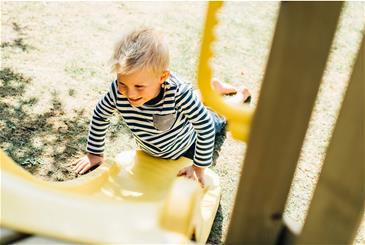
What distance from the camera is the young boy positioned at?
1.81 metres

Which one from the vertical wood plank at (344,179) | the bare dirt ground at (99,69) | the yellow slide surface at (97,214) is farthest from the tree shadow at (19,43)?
the vertical wood plank at (344,179)

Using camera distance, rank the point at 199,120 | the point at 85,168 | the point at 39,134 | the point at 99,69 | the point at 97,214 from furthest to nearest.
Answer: the point at 99,69, the point at 39,134, the point at 85,168, the point at 199,120, the point at 97,214

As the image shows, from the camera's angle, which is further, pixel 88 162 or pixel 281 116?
pixel 88 162

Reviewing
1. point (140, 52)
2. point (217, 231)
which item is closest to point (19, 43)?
point (140, 52)

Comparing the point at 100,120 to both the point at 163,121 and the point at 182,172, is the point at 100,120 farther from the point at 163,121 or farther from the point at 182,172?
the point at 182,172

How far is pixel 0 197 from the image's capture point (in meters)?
1.17

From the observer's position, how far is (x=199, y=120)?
2006mm

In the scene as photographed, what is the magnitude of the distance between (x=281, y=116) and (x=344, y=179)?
17cm

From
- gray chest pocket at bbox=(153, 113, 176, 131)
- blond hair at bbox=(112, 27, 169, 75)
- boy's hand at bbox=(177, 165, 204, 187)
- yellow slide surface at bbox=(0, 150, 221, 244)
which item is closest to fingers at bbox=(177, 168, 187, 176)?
boy's hand at bbox=(177, 165, 204, 187)

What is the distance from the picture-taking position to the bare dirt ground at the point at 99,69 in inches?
94.8

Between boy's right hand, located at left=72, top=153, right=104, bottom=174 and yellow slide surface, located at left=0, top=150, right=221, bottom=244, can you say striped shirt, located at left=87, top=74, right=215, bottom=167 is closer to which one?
boy's right hand, located at left=72, top=153, right=104, bottom=174

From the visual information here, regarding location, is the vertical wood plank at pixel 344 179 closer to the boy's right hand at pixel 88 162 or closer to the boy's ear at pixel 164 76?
the boy's ear at pixel 164 76

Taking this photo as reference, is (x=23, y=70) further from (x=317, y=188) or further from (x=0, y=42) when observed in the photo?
(x=317, y=188)

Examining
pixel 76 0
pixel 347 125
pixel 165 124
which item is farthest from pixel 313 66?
pixel 76 0
